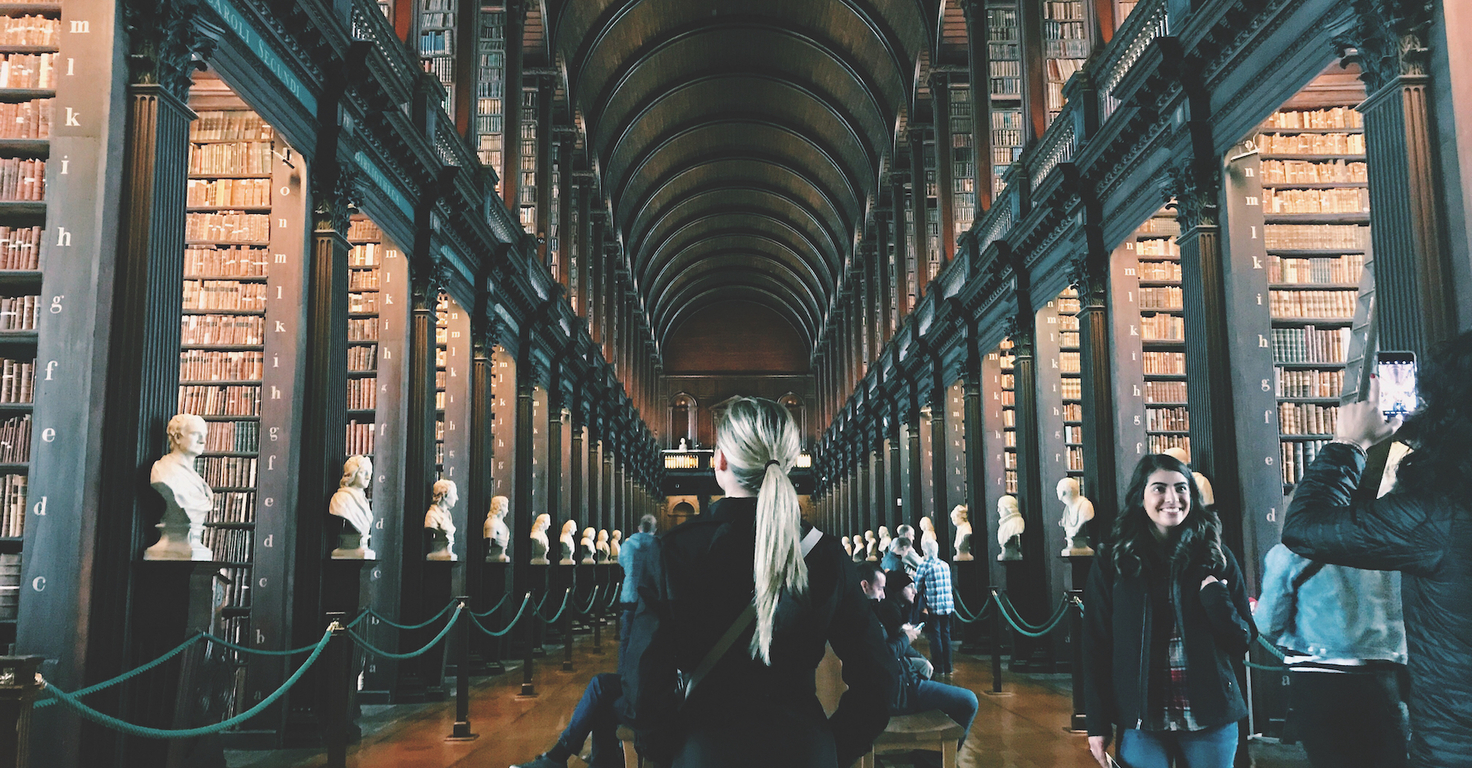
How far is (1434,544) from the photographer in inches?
79.1

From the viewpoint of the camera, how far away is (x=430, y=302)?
9.86 m

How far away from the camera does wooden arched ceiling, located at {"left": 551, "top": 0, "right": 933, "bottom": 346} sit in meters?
20.6

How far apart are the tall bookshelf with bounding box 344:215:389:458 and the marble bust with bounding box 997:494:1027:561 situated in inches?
242

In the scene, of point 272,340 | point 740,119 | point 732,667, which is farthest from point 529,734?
point 740,119

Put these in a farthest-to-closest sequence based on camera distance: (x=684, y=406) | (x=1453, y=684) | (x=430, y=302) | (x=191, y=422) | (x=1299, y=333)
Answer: (x=684, y=406), (x=430, y=302), (x=1299, y=333), (x=191, y=422), (x=1453, y=684)

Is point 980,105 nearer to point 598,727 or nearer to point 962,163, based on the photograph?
point 962,163

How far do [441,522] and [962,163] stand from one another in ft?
31.7

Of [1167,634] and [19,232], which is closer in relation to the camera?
[1167,634]

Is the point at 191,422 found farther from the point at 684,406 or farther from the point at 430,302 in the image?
the point at 684,406

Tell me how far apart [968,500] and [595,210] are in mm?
11839

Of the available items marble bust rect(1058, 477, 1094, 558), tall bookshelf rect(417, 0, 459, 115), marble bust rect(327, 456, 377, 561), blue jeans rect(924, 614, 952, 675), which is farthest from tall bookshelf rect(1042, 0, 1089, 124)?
marble bust rect(327, 456, 377, 561)

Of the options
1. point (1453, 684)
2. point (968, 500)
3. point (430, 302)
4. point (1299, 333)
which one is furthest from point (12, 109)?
point (968, 500)

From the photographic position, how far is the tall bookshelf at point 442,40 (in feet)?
37.4

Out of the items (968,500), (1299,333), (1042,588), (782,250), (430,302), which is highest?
(782,250)
